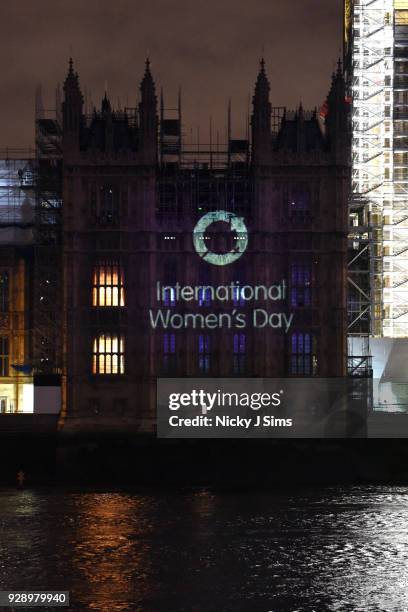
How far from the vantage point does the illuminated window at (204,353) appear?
108 meters

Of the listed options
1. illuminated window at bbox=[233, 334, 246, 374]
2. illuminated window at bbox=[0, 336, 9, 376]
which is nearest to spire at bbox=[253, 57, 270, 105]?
illuminated window at bbox=[233, 334, 246, 374]

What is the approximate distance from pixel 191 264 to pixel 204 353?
25.2 ft

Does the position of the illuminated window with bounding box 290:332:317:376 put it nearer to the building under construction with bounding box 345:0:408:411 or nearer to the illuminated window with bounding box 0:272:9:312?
the building under construction with bounding box 345:0:408:411

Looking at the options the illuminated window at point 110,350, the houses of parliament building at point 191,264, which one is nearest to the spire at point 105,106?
the houses of parliament building at point 191,264

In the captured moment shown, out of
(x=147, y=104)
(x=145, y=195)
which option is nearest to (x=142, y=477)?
(x=145, y=195)

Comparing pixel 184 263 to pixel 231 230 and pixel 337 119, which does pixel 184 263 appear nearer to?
pixel 231 230

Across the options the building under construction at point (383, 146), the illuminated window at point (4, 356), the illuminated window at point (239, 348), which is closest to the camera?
the illuminated window at point (239, 348)

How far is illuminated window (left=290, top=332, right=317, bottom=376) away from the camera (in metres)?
108

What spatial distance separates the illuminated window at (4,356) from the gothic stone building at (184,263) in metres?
12.4

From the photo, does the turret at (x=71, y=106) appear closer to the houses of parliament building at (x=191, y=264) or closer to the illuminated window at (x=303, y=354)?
the houses of parliament building at (x=191, y=264)

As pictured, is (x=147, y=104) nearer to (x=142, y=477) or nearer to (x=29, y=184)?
(x=29, y=184)

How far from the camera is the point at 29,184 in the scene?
127 metres

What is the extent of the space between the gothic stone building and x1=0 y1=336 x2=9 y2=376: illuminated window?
12358 mm

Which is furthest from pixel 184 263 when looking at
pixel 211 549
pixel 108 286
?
pixel 211 549
